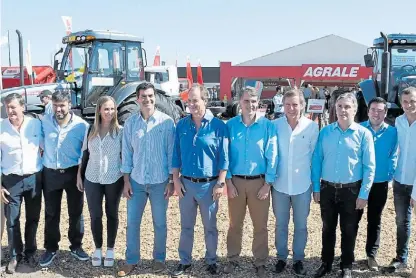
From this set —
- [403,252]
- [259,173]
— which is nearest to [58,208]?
[259,173]

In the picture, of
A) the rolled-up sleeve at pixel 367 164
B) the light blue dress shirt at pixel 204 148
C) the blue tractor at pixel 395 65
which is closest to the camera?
the rolled-up sleeve at pixel 367 164

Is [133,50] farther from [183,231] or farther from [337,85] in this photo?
[337,85]

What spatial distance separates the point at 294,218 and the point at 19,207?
2.66 m

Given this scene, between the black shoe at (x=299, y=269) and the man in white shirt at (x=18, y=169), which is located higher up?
the man in white shirt at (x=18, y=169)

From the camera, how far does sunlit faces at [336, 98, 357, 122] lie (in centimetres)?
392

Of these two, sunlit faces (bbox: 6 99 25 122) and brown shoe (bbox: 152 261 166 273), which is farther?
brown shoe (bbox: 152 261 166 273)

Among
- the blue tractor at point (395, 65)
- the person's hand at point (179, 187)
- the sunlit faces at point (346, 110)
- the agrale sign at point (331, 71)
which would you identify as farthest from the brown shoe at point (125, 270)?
the agrale sign at point (331, 71)

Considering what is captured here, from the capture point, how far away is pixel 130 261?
4.33m

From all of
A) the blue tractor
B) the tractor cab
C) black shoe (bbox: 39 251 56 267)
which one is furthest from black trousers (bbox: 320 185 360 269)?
the tractor cab

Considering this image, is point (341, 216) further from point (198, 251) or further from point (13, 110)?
point (13, 110)

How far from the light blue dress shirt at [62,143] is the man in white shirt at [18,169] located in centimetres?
9

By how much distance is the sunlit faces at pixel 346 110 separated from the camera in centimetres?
392

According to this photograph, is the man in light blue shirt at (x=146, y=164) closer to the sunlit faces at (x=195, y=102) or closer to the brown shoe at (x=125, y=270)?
the brown shoe at (x=125, y=270)

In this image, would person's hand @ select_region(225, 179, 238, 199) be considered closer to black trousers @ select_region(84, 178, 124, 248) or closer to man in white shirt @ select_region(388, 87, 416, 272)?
black trousers @ select_region(84, 178, 124, 248)
